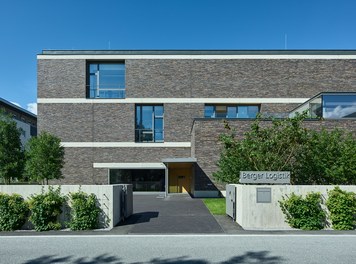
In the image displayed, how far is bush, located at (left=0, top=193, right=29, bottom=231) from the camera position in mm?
10188

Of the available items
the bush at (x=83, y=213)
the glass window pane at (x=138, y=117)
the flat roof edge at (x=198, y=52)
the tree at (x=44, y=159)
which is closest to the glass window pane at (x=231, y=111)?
A: the flat roof edge at (x=198, y=52)

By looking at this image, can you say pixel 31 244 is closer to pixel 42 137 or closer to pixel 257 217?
pixel 257 217

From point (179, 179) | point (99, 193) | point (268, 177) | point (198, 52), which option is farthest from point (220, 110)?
point (99, 193)

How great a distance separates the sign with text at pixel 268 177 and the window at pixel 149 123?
1670cm

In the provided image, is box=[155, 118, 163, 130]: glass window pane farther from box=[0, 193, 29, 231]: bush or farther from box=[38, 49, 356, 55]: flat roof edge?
box=[0, 193, 29, 231]: bush

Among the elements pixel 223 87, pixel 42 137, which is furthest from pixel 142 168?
pixel 223 87

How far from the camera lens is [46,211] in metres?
10.2

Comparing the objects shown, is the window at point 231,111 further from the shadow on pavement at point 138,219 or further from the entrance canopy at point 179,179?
the shadow on pavement at point 138,219

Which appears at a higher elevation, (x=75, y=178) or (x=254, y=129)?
(x=254, y=129)

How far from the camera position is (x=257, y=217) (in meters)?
10.7

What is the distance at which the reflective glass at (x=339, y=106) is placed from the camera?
21.4 meters

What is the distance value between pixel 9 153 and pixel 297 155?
88.6 ft

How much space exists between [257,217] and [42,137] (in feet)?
68.0

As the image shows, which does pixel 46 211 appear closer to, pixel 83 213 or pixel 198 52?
pixel 83 213
